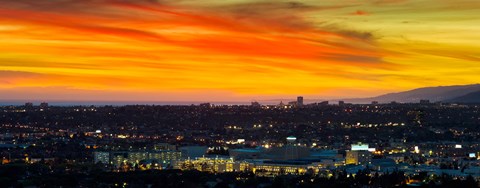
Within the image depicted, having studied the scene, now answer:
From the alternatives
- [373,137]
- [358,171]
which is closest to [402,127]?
[373,137]

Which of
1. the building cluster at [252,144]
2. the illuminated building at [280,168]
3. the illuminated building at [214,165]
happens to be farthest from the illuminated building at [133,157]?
the illuminated building at [280,168]

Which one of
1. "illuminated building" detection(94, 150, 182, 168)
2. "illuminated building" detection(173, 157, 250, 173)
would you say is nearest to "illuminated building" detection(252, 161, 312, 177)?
"illuminated building" detection(173, 157, 250, 173)

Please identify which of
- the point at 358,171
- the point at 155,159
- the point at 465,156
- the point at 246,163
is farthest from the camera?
the point at 465,156

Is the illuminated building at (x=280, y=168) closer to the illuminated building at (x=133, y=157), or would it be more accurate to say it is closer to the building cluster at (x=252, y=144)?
the building cluster at (x=252, y=144)

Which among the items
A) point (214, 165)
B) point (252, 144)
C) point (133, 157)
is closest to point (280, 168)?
point (214, 165)

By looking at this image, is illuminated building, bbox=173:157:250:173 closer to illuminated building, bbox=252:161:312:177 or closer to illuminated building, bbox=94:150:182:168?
illuminated building, bbox=252:161:312:177

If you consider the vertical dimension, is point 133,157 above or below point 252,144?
below

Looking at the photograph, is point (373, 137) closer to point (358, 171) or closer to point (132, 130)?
point (132, 130)

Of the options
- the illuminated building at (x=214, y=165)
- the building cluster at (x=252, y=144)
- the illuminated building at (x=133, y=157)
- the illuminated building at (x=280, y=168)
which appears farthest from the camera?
the illuminated building at (x=133, y=157)

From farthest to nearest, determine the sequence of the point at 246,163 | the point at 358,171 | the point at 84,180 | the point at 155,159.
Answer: the point at 155,159
the point at 246,163
the point at 358,171
the point at 84,180

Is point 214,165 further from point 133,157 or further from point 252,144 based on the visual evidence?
point 252,144

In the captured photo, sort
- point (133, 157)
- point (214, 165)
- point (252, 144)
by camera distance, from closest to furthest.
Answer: point (214, 165) < point (133, 157) < point (252, 144)
